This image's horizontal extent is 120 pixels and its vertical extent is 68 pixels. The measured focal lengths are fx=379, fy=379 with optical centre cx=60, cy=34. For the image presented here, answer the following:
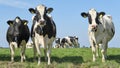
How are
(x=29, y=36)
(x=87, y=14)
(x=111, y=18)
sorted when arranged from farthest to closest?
(x=111, y=18)
(x=29, y=36)
(x=87, y=14)

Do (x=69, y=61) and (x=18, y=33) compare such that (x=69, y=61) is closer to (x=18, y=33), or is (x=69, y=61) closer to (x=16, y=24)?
(x=18, y=33)

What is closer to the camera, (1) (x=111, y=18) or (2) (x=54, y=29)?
(2) (x=54, y=29)

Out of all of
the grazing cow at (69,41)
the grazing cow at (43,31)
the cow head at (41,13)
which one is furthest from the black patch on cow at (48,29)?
the grazing cow at (69,41)

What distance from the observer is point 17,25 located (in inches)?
845

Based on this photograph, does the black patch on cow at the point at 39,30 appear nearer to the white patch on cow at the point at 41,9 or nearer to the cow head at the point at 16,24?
the white patch on cow at the point at 41,9

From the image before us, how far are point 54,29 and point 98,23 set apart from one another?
2.41 meters

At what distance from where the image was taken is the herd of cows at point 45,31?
1908 centimetres

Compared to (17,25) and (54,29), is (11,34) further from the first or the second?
(54,29)

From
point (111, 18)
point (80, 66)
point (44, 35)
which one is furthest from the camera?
point (111, 18)

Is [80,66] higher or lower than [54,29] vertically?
lower

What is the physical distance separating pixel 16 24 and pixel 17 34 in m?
0.67

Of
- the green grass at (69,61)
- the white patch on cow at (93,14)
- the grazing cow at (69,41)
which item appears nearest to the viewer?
the green grass at (69,61)

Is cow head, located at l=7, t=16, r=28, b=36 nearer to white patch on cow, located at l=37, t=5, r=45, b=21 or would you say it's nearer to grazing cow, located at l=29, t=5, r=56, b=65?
grazing cow, located at l=29, t=5, r=56, b=65

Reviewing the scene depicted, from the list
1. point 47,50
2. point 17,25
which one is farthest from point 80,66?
point 17,25
